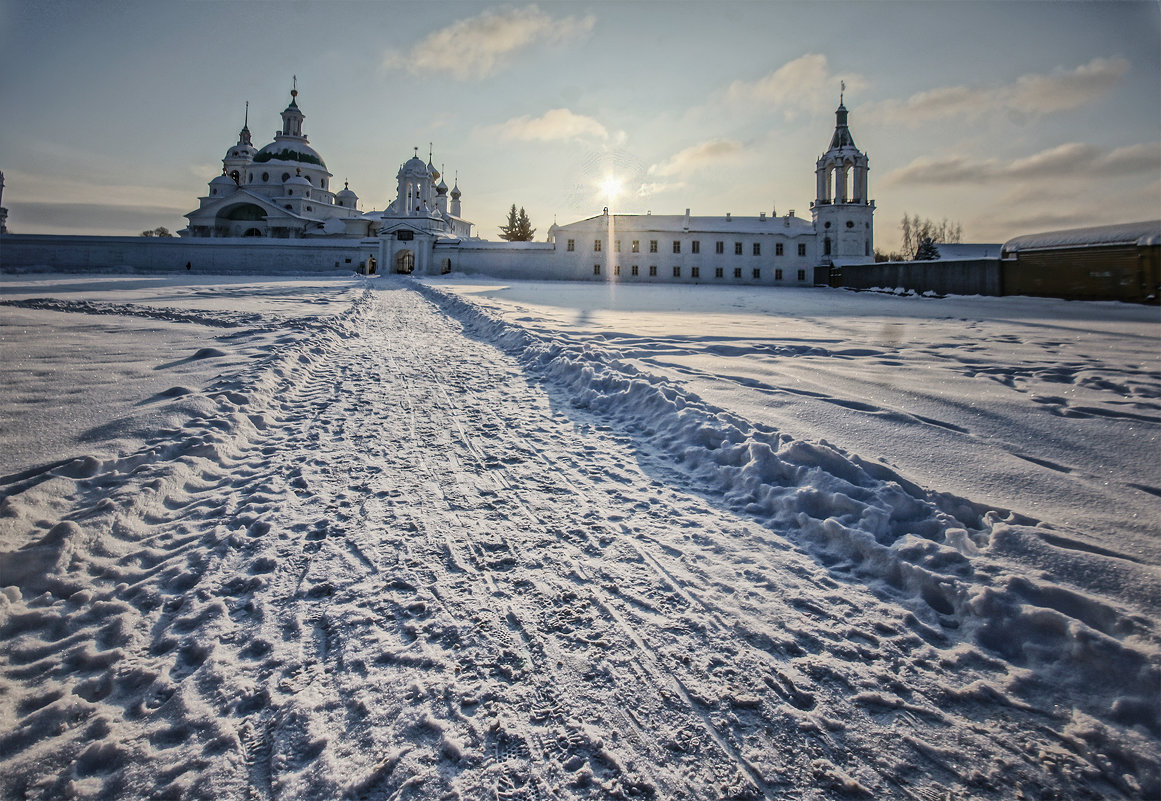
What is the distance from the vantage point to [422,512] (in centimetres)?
372

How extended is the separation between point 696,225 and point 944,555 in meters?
63.8

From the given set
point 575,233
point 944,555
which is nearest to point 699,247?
point 575,233

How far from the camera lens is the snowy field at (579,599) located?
1.91m

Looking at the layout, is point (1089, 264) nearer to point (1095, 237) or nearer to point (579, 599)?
point (1095, 237)

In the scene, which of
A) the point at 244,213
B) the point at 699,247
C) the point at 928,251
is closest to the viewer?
the point at 244,213

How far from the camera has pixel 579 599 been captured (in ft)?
9.10

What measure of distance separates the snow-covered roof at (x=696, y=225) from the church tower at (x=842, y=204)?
2655 millimetres

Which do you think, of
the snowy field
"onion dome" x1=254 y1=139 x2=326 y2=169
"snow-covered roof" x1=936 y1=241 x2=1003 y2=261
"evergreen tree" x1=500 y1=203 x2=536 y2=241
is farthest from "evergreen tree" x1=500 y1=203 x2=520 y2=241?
the snowy field

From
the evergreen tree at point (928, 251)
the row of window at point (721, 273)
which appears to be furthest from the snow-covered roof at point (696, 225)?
the evergreen tree at point (928, 251)

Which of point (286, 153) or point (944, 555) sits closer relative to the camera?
point (944, 555)

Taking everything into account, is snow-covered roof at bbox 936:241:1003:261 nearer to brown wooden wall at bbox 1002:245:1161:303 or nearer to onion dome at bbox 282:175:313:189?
brown wooden wall at bbox 1002:245:1161:303

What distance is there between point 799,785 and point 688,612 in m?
0.90

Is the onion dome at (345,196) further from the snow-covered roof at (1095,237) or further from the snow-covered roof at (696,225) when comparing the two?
the snow-covered roof at (1095,237)

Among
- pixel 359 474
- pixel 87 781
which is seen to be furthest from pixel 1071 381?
pixel 87 781
